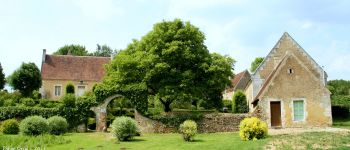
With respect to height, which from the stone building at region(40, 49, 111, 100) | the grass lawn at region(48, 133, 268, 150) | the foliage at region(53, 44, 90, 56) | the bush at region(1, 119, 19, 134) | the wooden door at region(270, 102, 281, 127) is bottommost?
the grass lawn at region(48, 133, 268, 150)

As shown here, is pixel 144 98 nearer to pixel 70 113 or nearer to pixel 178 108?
pixel 70 113

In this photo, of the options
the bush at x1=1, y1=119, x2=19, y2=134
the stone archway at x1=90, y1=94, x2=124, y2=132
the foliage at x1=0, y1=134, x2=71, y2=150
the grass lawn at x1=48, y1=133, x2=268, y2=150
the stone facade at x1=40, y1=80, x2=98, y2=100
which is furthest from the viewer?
the stone facade at x1=40, y1=80, x2=98, y2=100

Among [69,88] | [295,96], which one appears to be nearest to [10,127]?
[69,88]

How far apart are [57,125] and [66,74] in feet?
81.5

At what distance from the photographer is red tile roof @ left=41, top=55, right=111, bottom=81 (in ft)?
164

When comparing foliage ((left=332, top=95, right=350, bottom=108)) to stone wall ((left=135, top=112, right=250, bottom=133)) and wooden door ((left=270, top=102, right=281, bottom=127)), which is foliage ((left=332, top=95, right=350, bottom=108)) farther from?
stone wall ((left=135, top=112, right=250, bottom=133))

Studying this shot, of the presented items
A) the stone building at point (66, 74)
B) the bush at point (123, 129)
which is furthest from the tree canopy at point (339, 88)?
the stone building at point (66, 74)

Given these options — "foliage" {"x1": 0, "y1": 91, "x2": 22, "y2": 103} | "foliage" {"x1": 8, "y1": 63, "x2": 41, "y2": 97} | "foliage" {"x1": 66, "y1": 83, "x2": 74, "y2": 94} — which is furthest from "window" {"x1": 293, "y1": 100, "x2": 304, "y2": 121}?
"foliage" {"x1": 8, "y1": 63, "x2": 41, "y2": 97}

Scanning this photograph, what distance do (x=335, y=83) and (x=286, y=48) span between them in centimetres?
2064

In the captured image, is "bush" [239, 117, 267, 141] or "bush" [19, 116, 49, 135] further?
"bush" [19, 116, 49, 135]

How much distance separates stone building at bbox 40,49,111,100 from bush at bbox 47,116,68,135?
916 inches

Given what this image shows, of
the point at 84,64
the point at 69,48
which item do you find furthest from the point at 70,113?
the point at 69,48

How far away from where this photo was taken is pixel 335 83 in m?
51.1

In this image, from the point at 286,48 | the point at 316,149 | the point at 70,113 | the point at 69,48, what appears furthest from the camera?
the point at 69,48
